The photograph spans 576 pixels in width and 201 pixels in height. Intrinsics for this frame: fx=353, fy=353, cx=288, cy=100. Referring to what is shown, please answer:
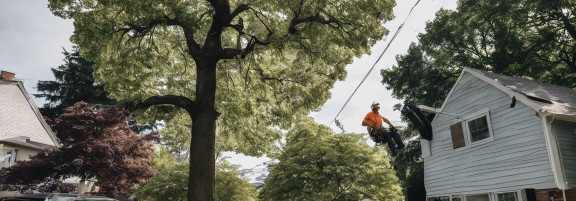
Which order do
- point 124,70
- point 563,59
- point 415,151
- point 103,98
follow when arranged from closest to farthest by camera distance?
point 124,70
point 563,59
point 415,151
point 103,98

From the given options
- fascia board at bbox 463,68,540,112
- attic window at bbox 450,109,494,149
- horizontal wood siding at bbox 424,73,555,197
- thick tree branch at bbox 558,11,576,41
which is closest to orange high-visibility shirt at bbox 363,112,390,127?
fascia board at bbox 463,68,540,112

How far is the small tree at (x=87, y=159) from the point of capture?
15.8 metres

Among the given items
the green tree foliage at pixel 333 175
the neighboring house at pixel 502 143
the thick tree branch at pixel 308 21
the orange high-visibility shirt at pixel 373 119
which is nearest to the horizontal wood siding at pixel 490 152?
the neighboring house at pixel 502 143

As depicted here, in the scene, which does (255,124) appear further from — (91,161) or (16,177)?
(16,177)

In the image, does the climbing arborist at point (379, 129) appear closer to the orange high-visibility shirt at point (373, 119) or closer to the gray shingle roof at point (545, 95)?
the orange high-visibility shirt at point (373, 119)

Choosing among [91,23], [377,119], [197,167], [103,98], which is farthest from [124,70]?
[103,98]

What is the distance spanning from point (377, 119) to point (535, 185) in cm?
508

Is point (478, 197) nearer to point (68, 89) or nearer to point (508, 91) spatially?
point (508, 91)

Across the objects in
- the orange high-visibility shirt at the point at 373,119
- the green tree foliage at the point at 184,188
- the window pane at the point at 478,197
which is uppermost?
the orange high-visibility shirt at the point at 373,119

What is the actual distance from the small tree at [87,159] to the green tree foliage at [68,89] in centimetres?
1880

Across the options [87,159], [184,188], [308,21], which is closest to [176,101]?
[308,21]

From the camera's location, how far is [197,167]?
28.7ft

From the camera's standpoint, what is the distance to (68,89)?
33.6 meters

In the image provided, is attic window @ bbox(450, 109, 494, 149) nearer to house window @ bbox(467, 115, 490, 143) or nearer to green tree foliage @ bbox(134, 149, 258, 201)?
house window @ bbox(467, 115, 490, 143)
